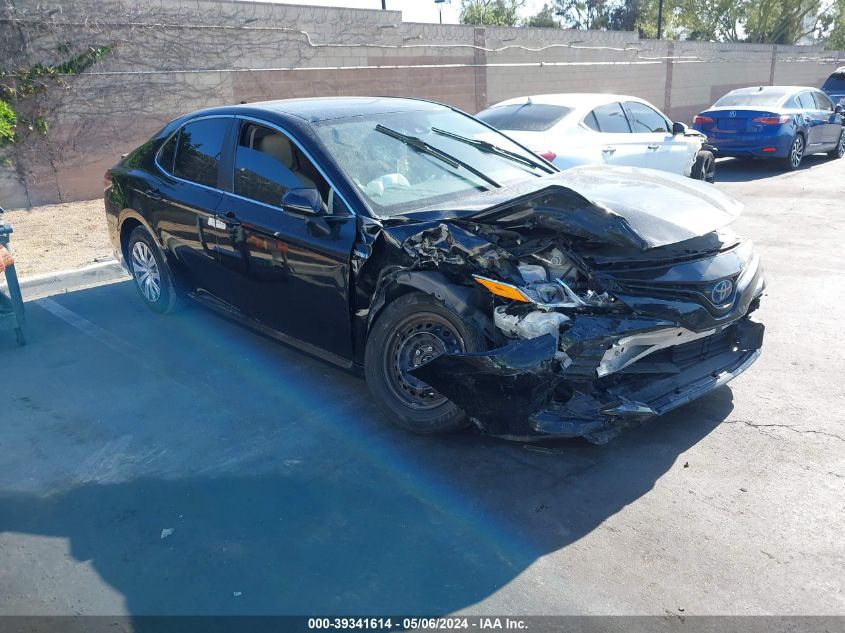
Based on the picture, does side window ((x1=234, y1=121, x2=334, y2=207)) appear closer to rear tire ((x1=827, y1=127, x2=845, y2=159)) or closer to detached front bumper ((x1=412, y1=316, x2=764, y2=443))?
detached front bumper ((x1=412, y1=316, x2=764, y2=443))

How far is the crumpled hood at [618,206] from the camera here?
148 inches

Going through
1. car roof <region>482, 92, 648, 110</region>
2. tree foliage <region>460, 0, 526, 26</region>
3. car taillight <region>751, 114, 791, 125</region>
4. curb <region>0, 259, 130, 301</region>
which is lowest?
curb <region>0, 259, 130, 301</region>

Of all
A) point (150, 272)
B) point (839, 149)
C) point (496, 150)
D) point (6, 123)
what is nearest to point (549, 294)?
point (496, 150)

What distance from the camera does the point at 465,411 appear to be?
12.6 feet

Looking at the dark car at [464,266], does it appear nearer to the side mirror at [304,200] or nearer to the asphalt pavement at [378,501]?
the side mirror at [304,200]

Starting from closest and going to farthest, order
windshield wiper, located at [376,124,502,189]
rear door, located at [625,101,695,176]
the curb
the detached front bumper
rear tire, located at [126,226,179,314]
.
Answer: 1. the detached front bumper
2. windshield wiper, located at [376,124,502,189]
3. rear tire, located at [126,226,179,314]
4. the curb
5. rear door, located at [625,101,695,176]

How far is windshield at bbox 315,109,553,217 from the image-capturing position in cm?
454

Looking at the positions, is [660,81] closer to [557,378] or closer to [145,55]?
[145,55]

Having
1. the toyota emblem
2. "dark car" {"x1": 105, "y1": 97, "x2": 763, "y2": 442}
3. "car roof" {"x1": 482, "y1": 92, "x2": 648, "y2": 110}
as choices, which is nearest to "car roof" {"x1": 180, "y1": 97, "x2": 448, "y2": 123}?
"dark car" {"x1": 105, "y1": 97, "x2": 763, "y2": 442}

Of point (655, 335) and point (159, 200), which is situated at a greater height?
point (159, 200)

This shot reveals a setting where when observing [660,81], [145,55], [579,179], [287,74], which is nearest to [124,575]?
[579,179]

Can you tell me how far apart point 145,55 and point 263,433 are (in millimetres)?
9601

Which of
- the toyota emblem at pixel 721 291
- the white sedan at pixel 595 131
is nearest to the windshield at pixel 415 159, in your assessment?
the toyota emblem at pixel 721 291

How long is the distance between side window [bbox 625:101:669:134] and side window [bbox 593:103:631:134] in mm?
202
